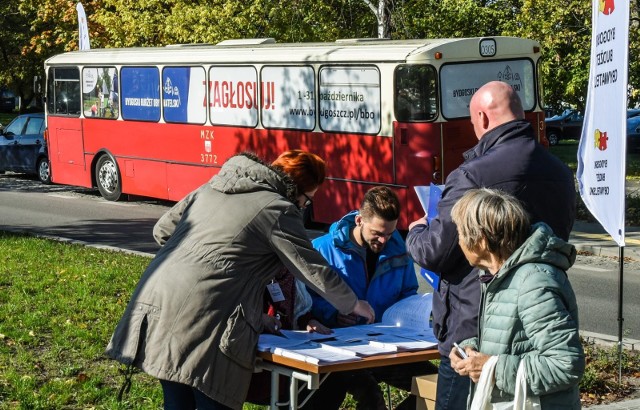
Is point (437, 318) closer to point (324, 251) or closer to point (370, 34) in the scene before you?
point (324, 251)

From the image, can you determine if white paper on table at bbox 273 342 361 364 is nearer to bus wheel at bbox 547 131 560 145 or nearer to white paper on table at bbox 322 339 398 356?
white paper on table at bbox 322 339 398 356

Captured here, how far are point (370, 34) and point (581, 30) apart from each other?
493cm

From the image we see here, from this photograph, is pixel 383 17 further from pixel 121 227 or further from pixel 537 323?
pixel 537 323

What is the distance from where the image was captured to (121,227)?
17609 mm

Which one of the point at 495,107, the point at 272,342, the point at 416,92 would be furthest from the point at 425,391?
the point at 416,92

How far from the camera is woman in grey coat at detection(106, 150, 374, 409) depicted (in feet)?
15.0

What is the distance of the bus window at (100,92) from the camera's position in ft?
69.3

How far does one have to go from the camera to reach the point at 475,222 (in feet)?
12.3

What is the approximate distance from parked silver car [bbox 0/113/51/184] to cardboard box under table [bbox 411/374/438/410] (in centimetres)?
2128

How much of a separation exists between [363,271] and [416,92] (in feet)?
31.8

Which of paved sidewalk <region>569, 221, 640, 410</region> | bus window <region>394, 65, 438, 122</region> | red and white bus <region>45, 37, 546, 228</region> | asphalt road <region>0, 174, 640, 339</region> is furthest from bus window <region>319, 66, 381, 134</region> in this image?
paved sidewalk <region>569, 221, 640, 410</region>

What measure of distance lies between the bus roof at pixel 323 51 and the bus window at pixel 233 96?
206 mm

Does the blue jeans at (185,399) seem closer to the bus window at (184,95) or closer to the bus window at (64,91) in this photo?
the bus window at (184,95)

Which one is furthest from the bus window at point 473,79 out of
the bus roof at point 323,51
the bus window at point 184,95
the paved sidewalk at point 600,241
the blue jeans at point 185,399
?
the blue jeans at point 185,399
